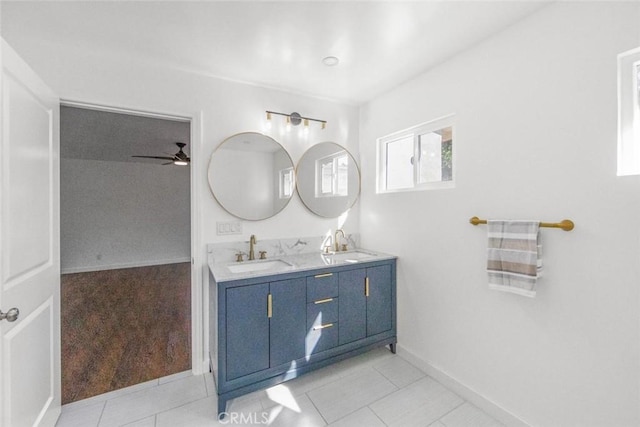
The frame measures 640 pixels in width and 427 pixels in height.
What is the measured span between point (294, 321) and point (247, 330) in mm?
324

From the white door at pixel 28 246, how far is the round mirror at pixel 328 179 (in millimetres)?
1653

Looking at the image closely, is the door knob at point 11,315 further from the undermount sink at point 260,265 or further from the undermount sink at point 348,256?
the undermount sink at point 348,256

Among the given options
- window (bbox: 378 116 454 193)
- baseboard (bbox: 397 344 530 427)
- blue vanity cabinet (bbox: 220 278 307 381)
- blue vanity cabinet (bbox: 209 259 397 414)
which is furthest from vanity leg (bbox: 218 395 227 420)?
window (bbox: 378 116 454 193)

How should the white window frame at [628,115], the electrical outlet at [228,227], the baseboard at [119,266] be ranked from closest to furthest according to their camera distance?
the white window frame at [628,115] < the electrical outlet at [228,227] < the baseboard at [119,266]

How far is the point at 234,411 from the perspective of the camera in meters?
1.71

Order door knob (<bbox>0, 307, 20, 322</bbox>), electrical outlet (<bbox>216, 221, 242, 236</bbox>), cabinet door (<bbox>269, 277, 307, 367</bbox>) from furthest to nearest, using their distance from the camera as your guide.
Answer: electrical outlet (<bbox>216, 221, 242, 236</bbox>), cabinet door (<bbox>269, 277, 307, 367</bbox>), door knob (<bbox>0, 307, 20, 322</bbox>)

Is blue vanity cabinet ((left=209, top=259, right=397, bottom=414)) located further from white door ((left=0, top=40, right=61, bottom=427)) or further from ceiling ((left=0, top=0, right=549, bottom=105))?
ceiling ((left=0, top=0, right=549, bottom=105))

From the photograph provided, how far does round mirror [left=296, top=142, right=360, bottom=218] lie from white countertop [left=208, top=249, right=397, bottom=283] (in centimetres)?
44

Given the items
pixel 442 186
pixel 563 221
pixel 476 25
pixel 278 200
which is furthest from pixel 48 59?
pixel 563 221

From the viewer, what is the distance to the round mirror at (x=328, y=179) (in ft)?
8.34

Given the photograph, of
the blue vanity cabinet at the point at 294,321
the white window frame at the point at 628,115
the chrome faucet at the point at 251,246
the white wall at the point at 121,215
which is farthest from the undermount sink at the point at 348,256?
the white wall at the point at 121,215

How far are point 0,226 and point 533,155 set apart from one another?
249cm

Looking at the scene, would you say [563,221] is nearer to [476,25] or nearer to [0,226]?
[476,25]

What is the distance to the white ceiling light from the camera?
1.92m
